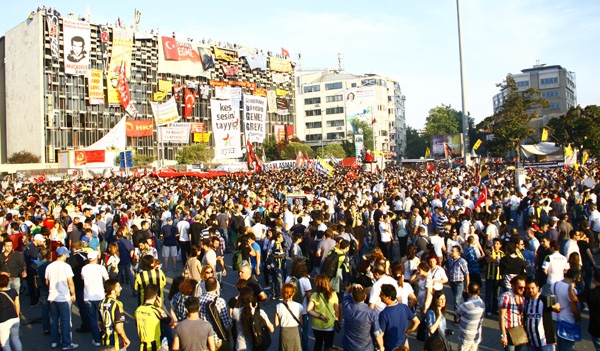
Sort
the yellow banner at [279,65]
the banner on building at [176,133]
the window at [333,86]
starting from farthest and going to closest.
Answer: the window at [333,86] → the yellow banner at [279,65] → the banner on building at [176,133]

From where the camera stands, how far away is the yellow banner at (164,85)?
79.9 metres

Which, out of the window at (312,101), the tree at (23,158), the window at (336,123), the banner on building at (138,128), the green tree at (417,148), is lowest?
the tree at (23,158)

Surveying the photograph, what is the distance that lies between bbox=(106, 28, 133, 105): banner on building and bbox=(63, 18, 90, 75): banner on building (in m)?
3.38

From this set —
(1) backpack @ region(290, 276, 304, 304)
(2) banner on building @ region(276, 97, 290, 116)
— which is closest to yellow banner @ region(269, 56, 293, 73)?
(2) banner on building @ region(276, 97, 290, 116)

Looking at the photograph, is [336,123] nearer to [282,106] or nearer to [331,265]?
[282,106]

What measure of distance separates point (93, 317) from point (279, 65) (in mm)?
90782

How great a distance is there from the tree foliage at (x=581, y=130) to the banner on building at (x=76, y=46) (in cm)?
5477

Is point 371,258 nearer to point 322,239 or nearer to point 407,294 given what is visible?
point 407,294

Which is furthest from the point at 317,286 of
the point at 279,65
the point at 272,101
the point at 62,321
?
the point at 279,65

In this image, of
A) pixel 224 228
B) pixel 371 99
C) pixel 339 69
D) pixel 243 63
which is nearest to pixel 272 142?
pixel 243 63

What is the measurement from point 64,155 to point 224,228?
56764 mm

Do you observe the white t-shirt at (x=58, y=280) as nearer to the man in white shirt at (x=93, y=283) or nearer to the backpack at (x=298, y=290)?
the man in white shirt at (x=93, y=283)

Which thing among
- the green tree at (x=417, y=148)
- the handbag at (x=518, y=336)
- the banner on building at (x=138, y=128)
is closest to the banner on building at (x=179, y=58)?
the banner on building at (x=138, y=128)

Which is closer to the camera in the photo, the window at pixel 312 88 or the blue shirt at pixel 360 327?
the blue shirt at pixel 360 327
